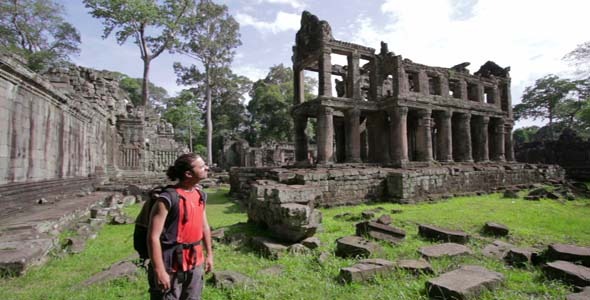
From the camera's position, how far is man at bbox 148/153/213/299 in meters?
2.02

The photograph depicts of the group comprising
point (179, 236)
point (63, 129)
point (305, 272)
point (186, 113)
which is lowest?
point (305, 272)

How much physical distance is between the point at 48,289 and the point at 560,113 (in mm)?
48059

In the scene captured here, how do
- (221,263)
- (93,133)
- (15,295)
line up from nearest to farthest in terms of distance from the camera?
(15,295)
(221,263)
(93,133)

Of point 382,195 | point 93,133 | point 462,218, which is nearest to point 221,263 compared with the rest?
point 462,218

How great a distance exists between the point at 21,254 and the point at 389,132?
16227mm

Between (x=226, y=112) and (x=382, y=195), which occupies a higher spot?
(x=226, y=112)

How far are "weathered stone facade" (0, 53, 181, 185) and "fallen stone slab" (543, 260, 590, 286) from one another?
31.3 feet

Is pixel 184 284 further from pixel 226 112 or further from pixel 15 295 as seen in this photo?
pixel 226 112

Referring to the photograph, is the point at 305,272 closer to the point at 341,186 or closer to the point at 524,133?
the point at 341,186

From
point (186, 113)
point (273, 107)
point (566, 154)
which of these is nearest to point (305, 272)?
point (273, 107)

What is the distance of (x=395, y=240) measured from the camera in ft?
17.3

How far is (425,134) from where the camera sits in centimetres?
1598

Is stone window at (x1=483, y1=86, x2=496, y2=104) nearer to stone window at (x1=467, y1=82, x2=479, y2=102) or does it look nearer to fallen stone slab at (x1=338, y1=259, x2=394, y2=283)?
stone window at (x1=467, y1=82, x2=479, y2=102)

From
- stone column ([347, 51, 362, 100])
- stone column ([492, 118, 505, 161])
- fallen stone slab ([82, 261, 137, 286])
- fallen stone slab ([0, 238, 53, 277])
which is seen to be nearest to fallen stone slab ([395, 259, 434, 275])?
fallen stone slab ([82, 261, 137, 286])
